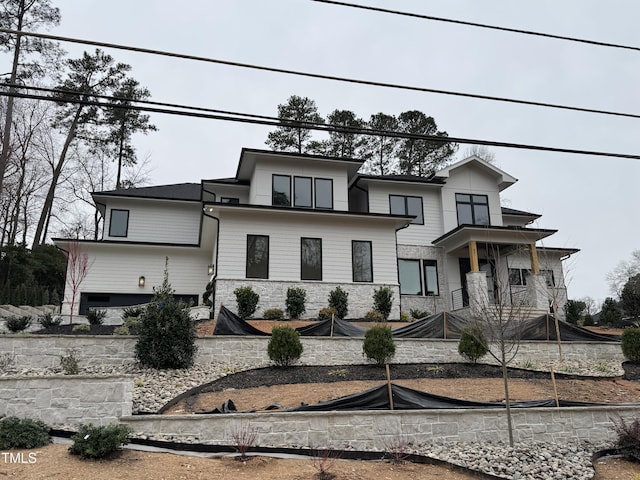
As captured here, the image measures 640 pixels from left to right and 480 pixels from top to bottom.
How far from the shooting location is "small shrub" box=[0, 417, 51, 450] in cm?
635

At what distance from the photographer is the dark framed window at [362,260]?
18.0m

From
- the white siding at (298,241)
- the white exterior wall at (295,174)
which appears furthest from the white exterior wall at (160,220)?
the white siding at (298,241)

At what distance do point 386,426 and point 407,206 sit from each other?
49.4 ft

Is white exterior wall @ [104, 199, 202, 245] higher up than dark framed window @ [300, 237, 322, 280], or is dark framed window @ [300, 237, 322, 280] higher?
white exterior wall @ [104, 199, 202, 245]

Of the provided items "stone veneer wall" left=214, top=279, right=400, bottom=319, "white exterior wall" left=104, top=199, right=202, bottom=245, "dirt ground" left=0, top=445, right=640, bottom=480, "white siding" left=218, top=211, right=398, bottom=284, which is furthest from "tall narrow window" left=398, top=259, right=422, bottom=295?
"dirt ground" left=0, top=445, right=640, bottom=480

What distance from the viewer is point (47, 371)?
10.3 meters

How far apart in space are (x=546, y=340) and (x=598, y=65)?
28.4 ft

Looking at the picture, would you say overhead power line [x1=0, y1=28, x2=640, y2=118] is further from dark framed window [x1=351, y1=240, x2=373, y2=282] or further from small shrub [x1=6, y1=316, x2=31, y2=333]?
dark framed window [x1=351, y1=240, x2=373, y2=282]

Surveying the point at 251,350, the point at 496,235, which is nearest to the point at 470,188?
the point at 496,235

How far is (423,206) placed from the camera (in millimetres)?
22047

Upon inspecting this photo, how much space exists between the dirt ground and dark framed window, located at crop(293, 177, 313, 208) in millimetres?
13550

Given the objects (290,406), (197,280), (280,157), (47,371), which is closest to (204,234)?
(197,280)

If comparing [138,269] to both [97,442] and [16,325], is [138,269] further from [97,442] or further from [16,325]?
[97,442]

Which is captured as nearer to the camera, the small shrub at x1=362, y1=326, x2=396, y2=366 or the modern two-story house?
Result: the small shrub at x1=362, y1=326, x2=396, y2=366
